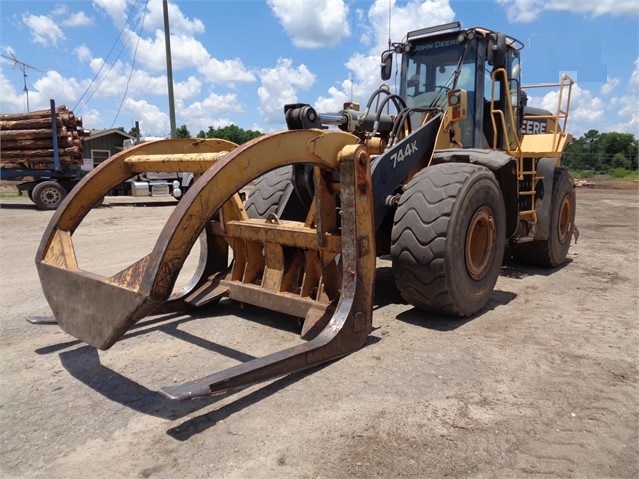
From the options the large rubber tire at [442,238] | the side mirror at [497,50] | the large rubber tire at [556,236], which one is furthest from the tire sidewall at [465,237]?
the large rubber tire at [556,236]

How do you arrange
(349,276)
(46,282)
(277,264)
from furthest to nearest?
(277,264), (349,276), (46,282)

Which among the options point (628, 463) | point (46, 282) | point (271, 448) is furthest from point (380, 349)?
point (46, 282)

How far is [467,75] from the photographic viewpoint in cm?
586

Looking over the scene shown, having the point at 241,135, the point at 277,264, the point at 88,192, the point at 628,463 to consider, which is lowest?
the point at 628,463

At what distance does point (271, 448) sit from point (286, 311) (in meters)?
1.56

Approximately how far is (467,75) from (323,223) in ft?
10.2

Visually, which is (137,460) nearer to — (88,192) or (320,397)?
(320,397)

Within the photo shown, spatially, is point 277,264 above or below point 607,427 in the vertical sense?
above

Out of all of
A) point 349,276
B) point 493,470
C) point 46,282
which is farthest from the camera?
point 349,276

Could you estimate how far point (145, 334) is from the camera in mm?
4016

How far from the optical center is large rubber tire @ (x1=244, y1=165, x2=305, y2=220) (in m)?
4.97

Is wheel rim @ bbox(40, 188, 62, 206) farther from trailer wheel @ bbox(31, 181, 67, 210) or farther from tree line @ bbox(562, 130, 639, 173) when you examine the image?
tree line @ bbox(562, 130, 639, 173)

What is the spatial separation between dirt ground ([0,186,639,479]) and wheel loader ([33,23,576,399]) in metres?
0.23

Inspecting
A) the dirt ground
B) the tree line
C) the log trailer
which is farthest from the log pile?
the tree line
